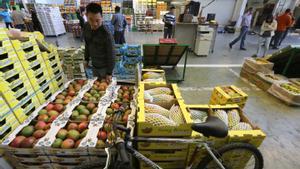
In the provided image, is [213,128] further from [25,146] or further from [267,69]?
[267,69]

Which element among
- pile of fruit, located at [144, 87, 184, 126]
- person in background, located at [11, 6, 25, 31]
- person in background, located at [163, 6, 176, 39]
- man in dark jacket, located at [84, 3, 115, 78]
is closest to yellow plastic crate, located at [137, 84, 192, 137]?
pile of fruit, located at [144, 87, 184, 126]

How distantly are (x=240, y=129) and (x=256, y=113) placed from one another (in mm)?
1700

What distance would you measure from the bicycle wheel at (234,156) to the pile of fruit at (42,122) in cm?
159

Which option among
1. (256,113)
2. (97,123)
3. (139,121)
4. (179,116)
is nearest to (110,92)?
(97,123)

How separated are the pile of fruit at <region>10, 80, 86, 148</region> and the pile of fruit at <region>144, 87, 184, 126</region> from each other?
98 centimetres

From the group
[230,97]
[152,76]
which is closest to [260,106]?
[230,97]

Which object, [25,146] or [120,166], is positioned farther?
[25,146]

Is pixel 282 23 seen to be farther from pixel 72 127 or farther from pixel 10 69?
pixel 10 69

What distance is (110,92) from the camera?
2000 millimetres

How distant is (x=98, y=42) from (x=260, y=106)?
11.3 feet

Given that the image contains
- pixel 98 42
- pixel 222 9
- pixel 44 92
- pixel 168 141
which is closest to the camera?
pixel 168 141

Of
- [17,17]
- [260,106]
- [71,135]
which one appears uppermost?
[17,17]

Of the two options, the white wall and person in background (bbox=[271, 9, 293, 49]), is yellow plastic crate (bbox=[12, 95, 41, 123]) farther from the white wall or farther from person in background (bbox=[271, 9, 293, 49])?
the white wall

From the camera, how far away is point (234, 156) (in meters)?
1.69
